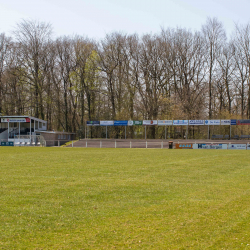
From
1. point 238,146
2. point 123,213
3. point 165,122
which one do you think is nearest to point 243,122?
point 238,146

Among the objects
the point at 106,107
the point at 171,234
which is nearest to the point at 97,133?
the point at 106,107

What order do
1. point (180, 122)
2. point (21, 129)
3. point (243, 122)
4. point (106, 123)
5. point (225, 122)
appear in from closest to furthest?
1. point (243, 122)
2. point (225, 122)
3. point (180, 122)
4. point (106, 123)
5. point (21, 129)

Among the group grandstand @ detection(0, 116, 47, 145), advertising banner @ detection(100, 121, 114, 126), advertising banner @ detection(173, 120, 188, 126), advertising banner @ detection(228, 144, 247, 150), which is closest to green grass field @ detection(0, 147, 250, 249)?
advertising banner @ detection(228, 144, 247, 150)

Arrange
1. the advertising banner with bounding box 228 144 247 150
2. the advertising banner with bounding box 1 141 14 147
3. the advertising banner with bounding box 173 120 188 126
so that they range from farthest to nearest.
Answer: the advertising banner with bounding box 173 120 188 126 < the advertising banner with bounding box 1 141 14 147 < the advertising banner with bounding box 228 144 247 150

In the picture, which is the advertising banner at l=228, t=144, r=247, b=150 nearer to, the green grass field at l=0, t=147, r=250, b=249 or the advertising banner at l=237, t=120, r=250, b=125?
the advertising banner at l=237, t=120, r=250, b=125

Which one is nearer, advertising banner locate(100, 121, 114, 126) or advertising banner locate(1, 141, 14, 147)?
advertising banner locate(1, 141, 14, 147)

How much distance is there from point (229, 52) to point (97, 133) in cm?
3142

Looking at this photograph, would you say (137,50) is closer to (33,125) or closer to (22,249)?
(33,125)

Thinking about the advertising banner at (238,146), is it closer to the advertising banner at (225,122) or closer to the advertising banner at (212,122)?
the advertising banner at (225,122)

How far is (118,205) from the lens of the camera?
8422 millimetres

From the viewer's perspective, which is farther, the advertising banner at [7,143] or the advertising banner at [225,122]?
the advertising banner at [7,143]

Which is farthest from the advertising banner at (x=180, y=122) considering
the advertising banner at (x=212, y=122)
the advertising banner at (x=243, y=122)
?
the advertising banner at (x=243, y=122)

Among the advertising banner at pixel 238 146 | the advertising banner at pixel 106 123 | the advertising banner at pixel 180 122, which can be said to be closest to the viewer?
→ the advertising banner at pixel 238 146

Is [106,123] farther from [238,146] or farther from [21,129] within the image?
[238,146]
